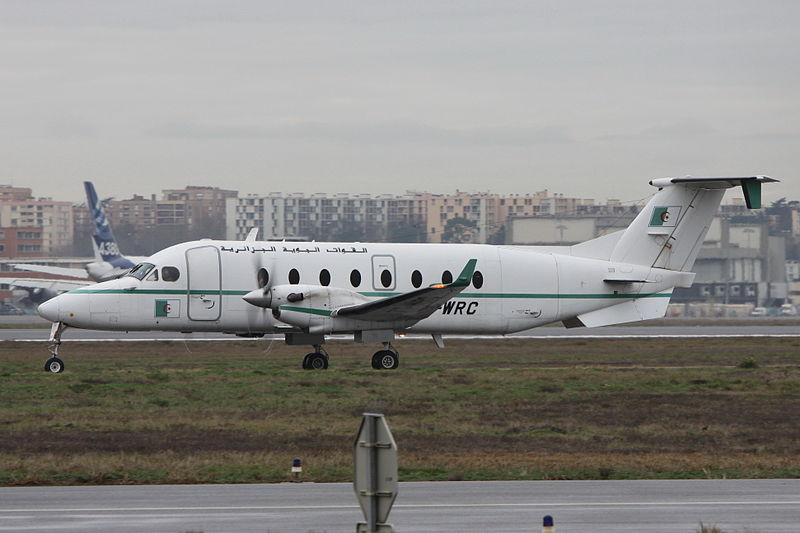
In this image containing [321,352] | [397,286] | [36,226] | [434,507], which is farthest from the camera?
[36,226]

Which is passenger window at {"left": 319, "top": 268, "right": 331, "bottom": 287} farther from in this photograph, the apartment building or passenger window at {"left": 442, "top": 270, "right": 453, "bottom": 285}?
the apartment building

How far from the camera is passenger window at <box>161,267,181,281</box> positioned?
31562 millimetres

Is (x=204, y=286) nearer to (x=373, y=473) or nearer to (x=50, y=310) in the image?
(x=50, y=310)

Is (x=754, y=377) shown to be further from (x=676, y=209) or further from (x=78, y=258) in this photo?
(x=78, y=258)

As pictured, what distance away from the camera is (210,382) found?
29969mm

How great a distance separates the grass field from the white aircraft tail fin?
3364 mm

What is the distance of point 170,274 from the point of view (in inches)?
1244

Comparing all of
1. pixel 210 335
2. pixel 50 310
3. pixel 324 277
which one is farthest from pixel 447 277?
pixel 210 335

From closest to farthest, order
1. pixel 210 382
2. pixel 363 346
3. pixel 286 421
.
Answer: pixel 286 421
pixel 210 382
pixel 363 346

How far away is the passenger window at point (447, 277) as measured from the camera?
109 ft

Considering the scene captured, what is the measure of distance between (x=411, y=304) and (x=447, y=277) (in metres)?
2.22

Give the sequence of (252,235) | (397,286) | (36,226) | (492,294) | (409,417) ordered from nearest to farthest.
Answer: (409,417) < (397,286) < (492,294) < (252,235) < (36,226)

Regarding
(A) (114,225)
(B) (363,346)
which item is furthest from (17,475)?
(A) (114,225)

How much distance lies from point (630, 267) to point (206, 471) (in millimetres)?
20909
